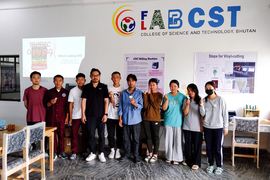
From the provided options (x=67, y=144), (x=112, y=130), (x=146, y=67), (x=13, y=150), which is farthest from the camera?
(x=146, y=67)

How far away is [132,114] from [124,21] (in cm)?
230

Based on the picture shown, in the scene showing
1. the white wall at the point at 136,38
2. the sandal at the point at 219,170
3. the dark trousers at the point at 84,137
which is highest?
the white wall at the point at 136,38

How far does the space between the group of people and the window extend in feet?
6.23

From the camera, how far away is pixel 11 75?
5.29 metres

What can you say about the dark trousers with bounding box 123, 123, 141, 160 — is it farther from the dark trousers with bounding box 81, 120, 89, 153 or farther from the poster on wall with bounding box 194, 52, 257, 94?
the poster on wall with bounding box 194, 52, 257, 94

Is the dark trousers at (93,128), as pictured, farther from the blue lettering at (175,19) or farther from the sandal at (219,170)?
the blue lettering at (175,19)

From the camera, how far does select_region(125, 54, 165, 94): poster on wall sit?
450 centimetres

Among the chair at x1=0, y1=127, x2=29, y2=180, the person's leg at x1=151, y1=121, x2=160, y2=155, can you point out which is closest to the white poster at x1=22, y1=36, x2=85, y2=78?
the person's leg at x1=151, y1=121, x2=160, y2=155

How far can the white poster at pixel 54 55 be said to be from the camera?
191 inches

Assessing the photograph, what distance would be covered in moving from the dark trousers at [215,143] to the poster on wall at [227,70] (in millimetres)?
1371


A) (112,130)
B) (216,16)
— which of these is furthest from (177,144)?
(216,16)

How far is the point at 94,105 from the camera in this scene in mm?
3525

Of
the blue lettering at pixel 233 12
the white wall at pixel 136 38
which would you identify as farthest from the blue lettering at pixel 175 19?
the blue lettering at pixel 233 12

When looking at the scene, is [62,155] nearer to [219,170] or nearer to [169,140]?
[169,140]
